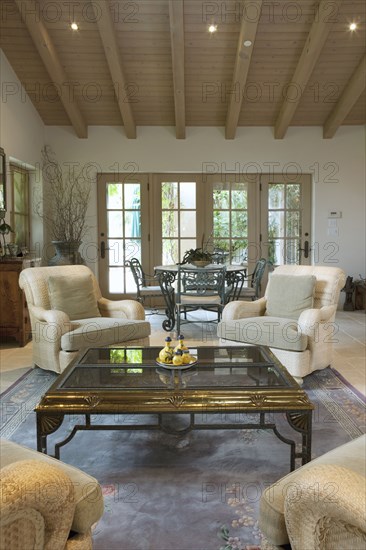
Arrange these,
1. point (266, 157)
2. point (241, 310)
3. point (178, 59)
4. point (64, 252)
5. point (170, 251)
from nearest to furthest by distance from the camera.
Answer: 1. point (241, 310)
2. point (178, 59)
3. point (64, 252)
4. point (266, 157)
5. point (170, 251)

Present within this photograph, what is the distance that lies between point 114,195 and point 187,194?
44.2 inches

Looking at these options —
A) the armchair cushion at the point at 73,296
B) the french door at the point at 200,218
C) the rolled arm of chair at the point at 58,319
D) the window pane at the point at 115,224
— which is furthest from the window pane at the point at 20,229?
the rolled arm of chair at the point at 58,319

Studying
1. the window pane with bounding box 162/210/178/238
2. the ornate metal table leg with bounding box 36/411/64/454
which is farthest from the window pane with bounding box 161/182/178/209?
the ornate metal table leg with bounding box 36/411/64/454

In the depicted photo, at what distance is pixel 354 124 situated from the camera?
737 centimetres

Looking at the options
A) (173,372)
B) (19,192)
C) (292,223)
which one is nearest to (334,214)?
(292,223)

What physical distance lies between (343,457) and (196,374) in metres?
1.10

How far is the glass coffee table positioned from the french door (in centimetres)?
479

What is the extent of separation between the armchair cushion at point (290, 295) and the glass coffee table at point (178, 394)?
4.14 ft

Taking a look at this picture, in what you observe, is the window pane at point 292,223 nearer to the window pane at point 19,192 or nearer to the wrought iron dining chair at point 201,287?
the wrought iron dining chair at point 201,287

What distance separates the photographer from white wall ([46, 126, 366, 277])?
7.36 metres

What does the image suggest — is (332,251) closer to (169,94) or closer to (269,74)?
(269,74)

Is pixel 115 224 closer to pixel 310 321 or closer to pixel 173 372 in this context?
pixel 310 321

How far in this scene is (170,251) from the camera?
765 cm

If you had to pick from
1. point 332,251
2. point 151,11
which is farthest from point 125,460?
point 332,251
